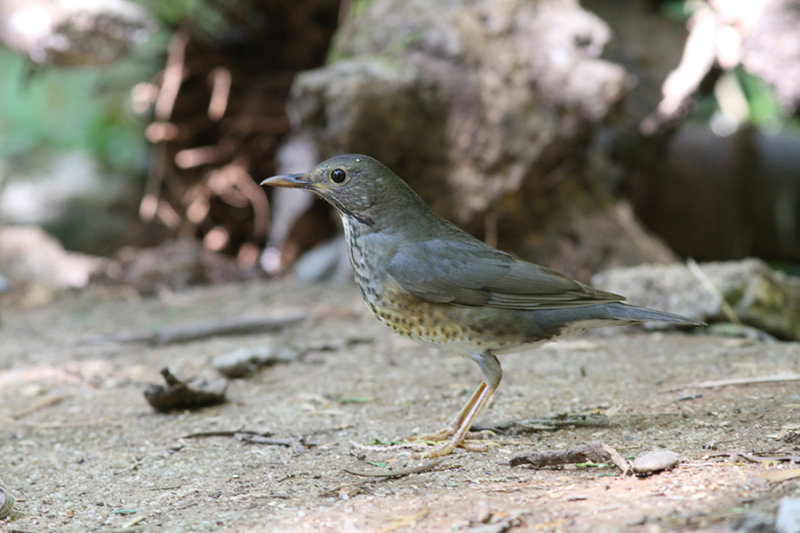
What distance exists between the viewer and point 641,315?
3.32m

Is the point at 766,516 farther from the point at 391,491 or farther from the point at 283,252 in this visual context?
the point at 283,252

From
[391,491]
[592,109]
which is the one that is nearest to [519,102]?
[592,109]

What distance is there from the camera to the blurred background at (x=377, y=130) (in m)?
6.46

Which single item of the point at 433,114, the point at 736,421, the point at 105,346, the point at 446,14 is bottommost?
the point at 105,346

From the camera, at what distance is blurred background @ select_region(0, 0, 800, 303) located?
646 centimetres

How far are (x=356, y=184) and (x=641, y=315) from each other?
139 centimetres

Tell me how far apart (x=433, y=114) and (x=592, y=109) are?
125cm

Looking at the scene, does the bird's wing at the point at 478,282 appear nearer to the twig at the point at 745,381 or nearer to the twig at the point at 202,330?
the twig at the point at 745,381

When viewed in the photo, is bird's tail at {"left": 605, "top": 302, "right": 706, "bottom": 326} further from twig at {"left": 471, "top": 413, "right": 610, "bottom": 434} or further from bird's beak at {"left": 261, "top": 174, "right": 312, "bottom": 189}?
bird's beak at {"left": 261, "top": 174, "right": 312, "bottom": 189}

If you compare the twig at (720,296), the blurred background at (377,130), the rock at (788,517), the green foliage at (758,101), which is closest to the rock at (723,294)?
the twig at (720,296)

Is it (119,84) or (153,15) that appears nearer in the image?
(153,15)

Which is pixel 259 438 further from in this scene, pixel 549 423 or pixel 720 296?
pixel 720 296

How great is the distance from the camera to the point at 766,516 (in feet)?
6.66

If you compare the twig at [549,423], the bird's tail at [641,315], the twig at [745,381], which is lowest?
the twig at [549,423]
